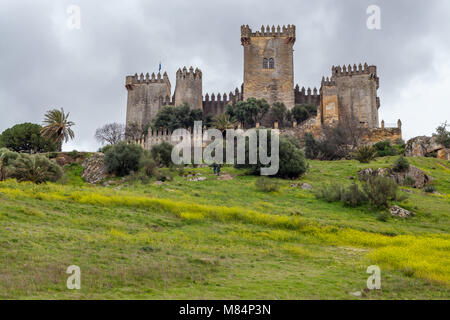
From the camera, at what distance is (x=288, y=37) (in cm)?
6181

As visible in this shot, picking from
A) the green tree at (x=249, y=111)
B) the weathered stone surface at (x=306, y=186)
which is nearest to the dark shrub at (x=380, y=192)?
the weathered stone surface at (x=306, y=186)

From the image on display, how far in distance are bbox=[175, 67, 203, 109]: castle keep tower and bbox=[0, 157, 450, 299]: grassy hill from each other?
34.5m

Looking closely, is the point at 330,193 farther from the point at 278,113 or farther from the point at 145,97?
the point at 145,97

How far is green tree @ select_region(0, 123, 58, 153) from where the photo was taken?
48.1 meters

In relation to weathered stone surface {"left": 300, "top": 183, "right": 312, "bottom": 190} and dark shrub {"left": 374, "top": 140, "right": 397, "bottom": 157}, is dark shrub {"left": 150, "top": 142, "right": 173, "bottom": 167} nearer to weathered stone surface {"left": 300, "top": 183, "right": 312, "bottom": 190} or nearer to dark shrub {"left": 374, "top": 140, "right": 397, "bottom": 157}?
weathered stone surface {"left": 300, "top": 183, "right": 312, "bottom": 190}

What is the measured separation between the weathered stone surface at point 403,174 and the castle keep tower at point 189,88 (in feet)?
99.1

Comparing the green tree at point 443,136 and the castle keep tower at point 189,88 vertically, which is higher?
the castle keep tower at point 189,88

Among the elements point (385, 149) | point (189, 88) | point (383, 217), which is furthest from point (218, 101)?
point (383, 217)

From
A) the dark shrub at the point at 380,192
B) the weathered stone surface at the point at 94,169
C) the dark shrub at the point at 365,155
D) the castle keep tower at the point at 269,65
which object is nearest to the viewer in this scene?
the dark shrub at the point at 380,192

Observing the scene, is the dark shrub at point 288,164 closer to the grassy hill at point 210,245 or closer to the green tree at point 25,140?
the grassy hill at point 210,245

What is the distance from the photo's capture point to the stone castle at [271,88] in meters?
58.8

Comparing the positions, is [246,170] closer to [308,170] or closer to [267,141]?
[267,141]
